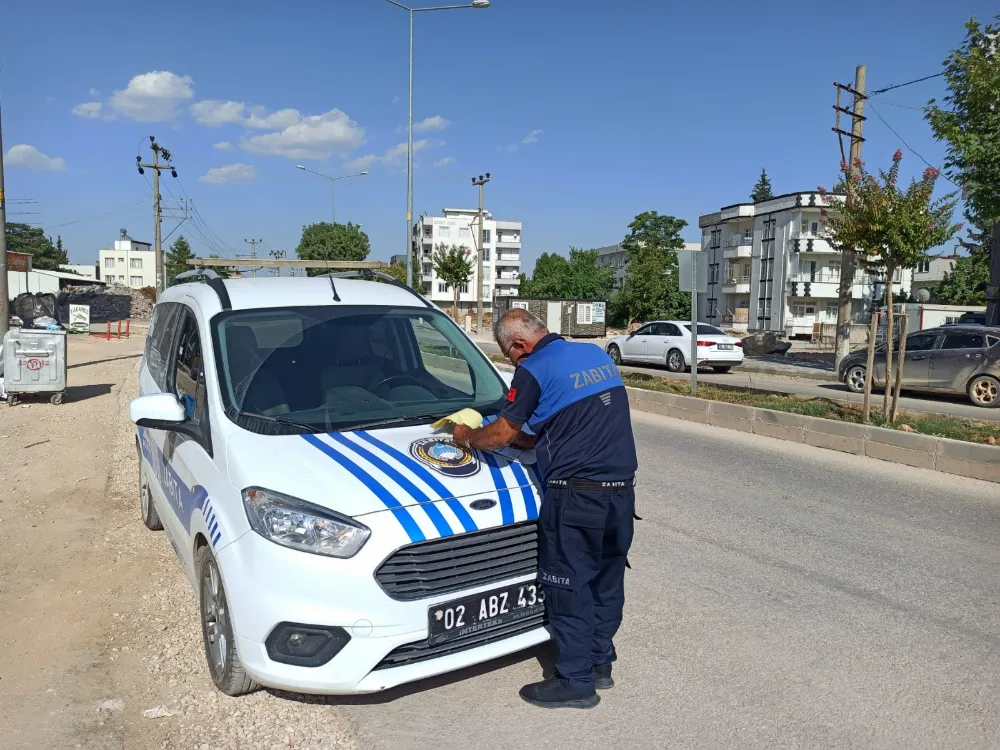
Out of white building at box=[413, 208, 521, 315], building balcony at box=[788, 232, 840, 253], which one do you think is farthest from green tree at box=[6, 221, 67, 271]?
building balcony at box=[788, 232, 840, 253]

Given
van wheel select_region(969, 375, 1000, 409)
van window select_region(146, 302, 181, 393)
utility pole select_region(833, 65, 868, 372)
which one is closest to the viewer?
van window select_region(146, 302, 181, 393)

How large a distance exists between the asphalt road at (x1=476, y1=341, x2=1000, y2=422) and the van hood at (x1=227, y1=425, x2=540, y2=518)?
9.37 metres

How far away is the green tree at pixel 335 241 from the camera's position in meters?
99.2

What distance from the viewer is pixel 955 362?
15.6 metres

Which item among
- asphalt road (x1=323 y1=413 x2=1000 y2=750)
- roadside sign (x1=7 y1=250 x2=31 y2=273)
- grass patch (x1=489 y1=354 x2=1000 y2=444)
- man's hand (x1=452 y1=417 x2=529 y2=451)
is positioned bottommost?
asphalt road (x1=323 y1=413 x2=1000 y2=750)

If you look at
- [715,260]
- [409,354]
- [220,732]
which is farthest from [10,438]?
[715,260]

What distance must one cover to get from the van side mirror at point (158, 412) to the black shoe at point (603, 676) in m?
2.41

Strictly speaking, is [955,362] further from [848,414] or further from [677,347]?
[677,347]

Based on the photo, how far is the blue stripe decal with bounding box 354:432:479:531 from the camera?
3.14m

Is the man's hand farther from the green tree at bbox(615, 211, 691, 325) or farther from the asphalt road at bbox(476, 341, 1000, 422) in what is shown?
the green tree at bbox(615, 211, 691, 325)

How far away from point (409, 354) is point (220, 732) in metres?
2.37

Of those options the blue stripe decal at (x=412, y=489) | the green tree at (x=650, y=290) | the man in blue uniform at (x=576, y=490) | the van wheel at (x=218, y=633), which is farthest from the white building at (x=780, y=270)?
the van wheel at (x=218, y=633)

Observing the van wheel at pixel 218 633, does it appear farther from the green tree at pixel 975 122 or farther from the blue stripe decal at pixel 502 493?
the green tree at pixel 975 122

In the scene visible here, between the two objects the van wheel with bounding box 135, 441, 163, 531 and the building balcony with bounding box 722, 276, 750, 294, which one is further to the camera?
the building balcony with bounding box 722, 276, 750, 294
